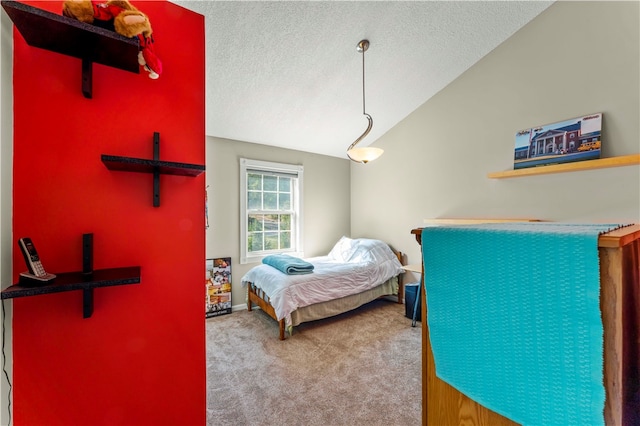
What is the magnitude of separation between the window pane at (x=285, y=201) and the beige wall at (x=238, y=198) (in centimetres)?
25

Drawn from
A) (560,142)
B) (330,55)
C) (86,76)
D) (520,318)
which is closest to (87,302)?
(86,76)

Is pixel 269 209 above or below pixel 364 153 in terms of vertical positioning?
below

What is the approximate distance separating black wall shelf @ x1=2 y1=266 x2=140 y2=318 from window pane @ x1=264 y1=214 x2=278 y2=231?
2.82m

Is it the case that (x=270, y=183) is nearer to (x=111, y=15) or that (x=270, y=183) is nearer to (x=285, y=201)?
(x=285, y=201)

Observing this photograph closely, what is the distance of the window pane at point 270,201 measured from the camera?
396cm

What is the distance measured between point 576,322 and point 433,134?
3289mm

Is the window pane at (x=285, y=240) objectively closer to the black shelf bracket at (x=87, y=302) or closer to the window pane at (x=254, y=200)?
the window pane at (x=254, y=200)

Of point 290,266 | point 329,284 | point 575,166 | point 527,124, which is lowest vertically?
point 329,284

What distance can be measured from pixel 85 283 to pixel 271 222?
3.07m

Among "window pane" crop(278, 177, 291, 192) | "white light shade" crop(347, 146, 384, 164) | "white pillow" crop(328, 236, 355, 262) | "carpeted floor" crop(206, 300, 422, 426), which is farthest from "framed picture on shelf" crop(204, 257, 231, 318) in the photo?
"white light shade" crop(347, 146, 384, 164)

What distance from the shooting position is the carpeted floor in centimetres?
176

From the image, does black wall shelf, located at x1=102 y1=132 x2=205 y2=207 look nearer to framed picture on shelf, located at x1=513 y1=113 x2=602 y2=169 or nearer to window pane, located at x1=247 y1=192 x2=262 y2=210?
window pane, located at x1=247 y1=192 x2=262 y2=210

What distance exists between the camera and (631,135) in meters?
2.06

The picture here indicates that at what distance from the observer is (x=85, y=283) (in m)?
0.95
